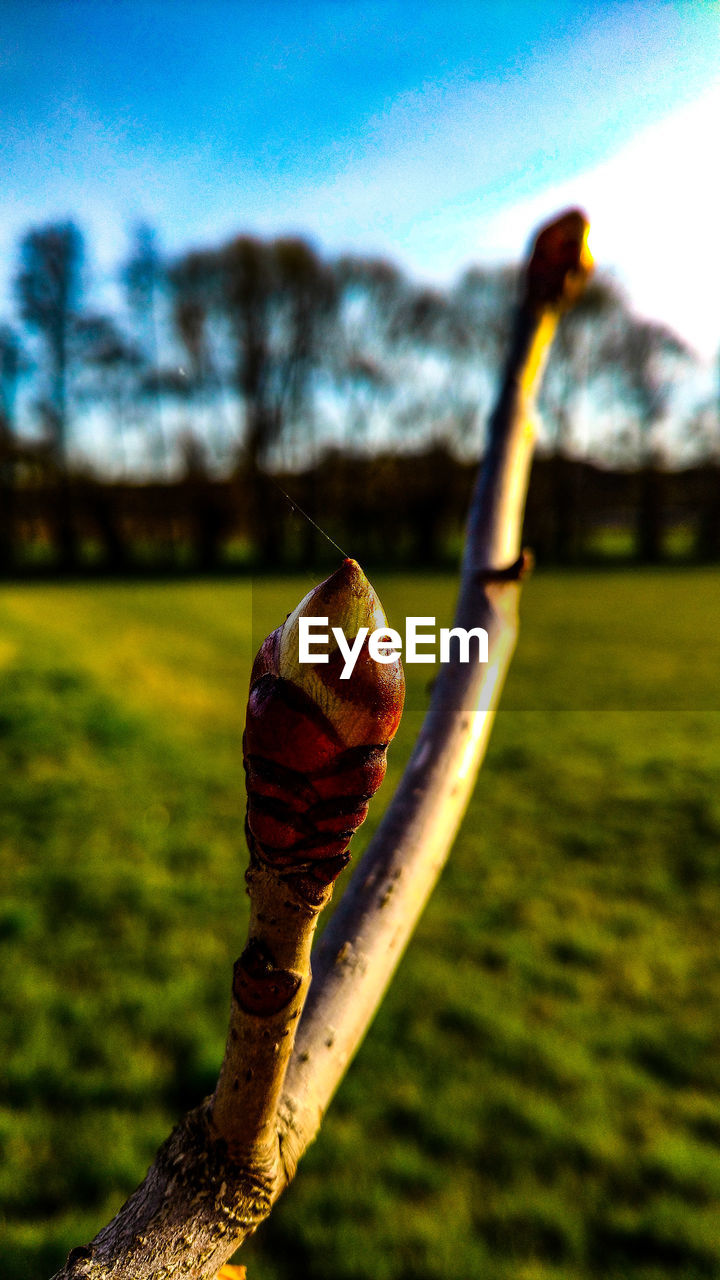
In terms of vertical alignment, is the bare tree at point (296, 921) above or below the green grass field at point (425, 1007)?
above

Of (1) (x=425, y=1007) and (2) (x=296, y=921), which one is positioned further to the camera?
(1) (x=425, y=1007)

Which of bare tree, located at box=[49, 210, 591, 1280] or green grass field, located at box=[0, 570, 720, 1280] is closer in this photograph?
bare tree, located at box=[49, 210, 591, 1280]

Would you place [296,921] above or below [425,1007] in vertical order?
above

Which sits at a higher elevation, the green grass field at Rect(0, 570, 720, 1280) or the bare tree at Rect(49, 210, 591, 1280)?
the bare tree at Rect(49, 210, 591, 1280)

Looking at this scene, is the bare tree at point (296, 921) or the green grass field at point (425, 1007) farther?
the green grass field at point (425, 1007)
